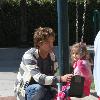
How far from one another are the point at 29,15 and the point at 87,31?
2.51 metres

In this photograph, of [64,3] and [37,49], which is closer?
[37,49]

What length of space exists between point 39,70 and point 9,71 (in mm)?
6501

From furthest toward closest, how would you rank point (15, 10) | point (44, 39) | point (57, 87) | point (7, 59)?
point (15, 10) < point (7, 59) < point (57, 87) < point (44, 39)

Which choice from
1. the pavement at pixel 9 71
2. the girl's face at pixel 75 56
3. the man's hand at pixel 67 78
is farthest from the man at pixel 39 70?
the pavement at pixel 9 71

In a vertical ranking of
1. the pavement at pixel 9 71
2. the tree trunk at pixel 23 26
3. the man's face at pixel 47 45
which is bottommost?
the pavement at pixel 9 71

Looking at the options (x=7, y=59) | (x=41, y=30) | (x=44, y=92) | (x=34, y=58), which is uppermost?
(x=41, y=30)

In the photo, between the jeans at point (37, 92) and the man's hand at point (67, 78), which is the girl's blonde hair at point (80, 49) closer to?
the jeans at point (37, 92)

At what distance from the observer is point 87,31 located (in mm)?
18875

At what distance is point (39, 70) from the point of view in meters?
5.08

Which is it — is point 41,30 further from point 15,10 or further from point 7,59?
point 15,10

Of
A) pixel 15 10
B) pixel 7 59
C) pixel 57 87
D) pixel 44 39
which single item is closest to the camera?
pixel 44 39

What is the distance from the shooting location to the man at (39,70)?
4.96m

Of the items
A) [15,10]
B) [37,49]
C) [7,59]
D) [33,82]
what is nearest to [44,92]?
[33,82]

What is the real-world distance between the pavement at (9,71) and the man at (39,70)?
2795 millimetres
